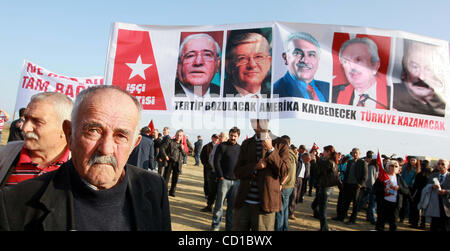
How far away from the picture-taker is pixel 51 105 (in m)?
2.17

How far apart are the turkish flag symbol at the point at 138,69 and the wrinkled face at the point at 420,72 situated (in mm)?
3374

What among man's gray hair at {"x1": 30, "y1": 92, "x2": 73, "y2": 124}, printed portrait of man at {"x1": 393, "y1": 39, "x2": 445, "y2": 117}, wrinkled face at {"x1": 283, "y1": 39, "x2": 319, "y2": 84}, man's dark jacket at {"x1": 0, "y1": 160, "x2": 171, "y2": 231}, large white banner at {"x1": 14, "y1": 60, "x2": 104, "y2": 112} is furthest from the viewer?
large white banner at {"x1": 14, "y1": 60, "x2": 104, "y2": 112}

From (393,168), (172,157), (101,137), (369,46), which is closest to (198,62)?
(369,46)

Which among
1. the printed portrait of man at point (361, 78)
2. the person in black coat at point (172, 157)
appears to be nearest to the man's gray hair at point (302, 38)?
the printed portrait of man at point (361, 78)

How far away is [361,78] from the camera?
372 cm

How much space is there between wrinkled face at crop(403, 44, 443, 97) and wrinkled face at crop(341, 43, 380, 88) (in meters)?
0.40

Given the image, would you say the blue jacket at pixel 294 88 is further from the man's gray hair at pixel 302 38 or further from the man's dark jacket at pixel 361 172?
the man's dark jacket at pixel 361 172

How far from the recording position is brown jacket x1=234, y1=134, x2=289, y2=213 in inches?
158

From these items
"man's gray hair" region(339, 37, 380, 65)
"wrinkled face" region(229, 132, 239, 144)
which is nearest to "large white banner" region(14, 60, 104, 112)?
"wrinkled face" region(229, 132, 239, 144)

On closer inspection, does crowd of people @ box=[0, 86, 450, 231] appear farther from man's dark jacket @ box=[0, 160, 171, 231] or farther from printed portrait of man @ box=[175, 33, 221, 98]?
printed portrait of man @ box=[175, 33, 221, 98]

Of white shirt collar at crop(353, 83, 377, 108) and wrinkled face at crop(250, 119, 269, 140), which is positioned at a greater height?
white shirt collar at crop(353, 83, 377, 108)

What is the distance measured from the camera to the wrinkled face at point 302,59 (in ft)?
12.2
